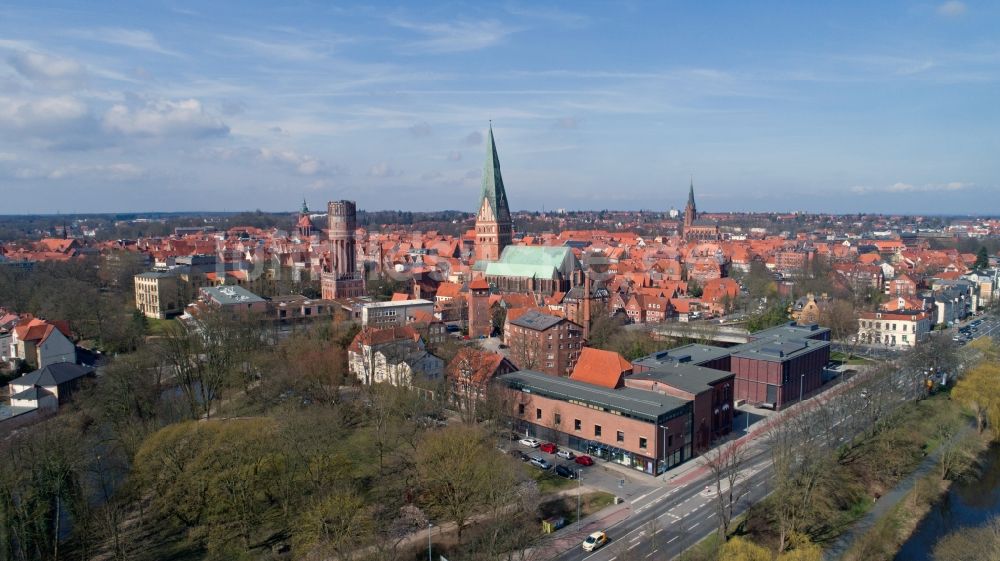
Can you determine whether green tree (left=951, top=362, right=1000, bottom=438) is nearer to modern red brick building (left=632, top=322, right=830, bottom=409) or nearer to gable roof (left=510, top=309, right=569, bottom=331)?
modern red brick building (left=632, top=322, right=830, bottom=409)

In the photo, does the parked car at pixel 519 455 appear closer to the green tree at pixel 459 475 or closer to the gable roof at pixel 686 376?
the green tree at pixel 459 475

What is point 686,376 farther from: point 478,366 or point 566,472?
point 478,366

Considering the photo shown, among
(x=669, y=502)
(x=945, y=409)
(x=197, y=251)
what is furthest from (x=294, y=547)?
(x=197, y=251)

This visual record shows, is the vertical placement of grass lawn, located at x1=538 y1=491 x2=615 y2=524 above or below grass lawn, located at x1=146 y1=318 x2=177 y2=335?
below

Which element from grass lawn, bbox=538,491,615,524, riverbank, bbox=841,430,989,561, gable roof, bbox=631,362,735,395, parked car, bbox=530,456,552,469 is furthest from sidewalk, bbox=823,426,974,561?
parked car, bbox=530,456,552,469

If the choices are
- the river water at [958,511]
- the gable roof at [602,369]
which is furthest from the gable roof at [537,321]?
the river water at [958,511]

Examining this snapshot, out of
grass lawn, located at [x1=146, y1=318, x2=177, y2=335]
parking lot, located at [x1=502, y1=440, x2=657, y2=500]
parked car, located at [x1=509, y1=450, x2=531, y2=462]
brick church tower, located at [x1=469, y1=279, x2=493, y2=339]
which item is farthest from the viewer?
brick church tower, located at [x1=469, y1=279, x2=493, y2=339]
